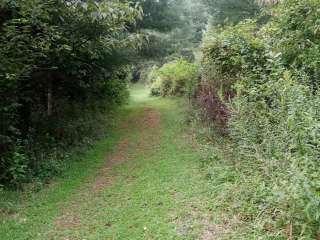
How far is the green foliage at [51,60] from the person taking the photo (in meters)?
6.48

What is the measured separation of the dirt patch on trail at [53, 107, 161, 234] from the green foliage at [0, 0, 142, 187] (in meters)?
1.45

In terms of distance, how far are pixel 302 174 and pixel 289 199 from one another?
0.34 metres

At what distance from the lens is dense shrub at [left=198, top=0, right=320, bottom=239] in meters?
3.86

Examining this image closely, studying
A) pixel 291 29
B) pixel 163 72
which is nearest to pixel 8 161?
pixel 291 29

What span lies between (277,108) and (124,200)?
2.94 m

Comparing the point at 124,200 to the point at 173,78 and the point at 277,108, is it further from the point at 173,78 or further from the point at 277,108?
the point at 173,78

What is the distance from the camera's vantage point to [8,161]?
7016 millimetres

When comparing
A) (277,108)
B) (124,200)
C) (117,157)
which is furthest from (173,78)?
(277,108)

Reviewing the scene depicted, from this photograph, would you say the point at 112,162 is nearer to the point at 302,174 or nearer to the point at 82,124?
the point at 82,124

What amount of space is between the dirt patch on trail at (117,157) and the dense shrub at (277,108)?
87.9 inches

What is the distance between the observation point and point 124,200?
20.7 ft

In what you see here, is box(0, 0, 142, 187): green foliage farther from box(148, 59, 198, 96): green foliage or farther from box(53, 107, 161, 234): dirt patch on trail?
box(148, 59, 198, 96): green foliage

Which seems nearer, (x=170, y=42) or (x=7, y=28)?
(x=7, y=28)

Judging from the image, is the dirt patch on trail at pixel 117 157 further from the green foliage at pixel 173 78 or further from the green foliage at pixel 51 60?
the green foliage at pixel 173 78
